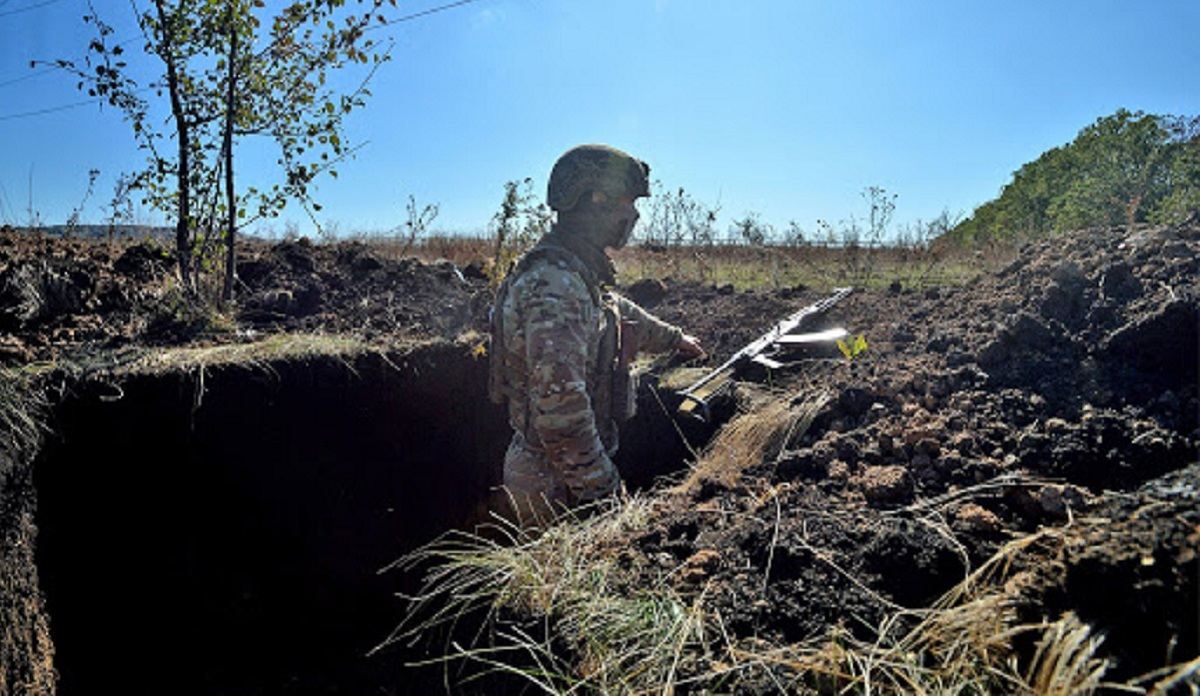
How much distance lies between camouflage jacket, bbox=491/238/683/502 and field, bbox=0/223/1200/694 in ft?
0.90

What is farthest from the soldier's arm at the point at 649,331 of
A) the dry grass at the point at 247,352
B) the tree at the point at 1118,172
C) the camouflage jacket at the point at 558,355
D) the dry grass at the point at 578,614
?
the tree at the point at 1118,172

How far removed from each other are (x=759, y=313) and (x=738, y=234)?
18.9 ft

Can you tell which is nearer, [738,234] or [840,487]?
[840,487]

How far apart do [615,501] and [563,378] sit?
2.42ft

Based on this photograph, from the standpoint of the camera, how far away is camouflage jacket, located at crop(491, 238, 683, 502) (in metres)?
2.96

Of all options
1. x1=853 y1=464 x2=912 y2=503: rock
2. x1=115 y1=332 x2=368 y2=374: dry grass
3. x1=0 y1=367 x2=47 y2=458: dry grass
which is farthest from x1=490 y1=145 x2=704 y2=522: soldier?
x1=0 y1=367 x2=47 y2=458: dry grass

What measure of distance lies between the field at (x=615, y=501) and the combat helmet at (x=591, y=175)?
4.01ft

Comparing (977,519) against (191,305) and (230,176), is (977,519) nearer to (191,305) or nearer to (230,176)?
(191,305)

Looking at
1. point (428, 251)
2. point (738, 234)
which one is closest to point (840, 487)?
point (738, 234)

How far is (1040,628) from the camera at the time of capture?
121 cm

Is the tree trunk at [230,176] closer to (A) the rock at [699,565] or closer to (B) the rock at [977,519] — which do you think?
(A) the rock at [699,565]

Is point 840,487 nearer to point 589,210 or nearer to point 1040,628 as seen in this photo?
point 1040,628

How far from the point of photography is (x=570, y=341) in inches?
117

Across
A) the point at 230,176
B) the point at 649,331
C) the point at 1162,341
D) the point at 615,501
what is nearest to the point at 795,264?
the point at 649,331
